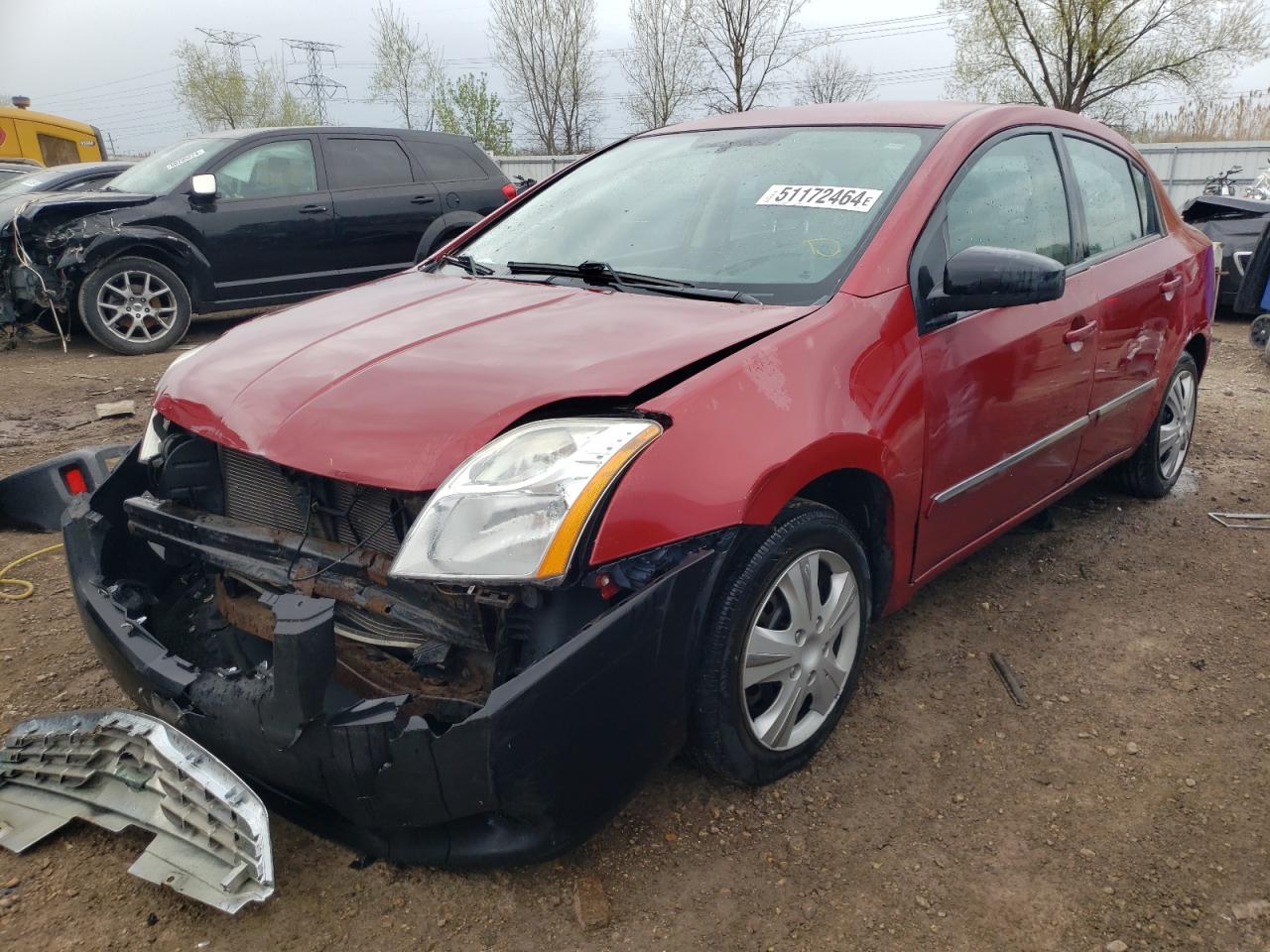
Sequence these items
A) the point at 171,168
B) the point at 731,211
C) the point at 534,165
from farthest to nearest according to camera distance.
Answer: the point at 534,165
the point at 171,168
the point at 731,211

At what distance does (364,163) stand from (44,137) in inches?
421

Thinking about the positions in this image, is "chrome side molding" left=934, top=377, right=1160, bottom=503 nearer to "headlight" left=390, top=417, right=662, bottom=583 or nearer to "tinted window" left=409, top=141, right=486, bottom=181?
"headlight" left=390, top=417, right=662, bottom=583

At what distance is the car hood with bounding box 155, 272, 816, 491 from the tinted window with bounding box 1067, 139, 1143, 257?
1710 millimetres

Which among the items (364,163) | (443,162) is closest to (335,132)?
(364,163)

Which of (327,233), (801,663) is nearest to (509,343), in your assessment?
(801,663)

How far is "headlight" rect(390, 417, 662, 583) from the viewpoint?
5.61 ft

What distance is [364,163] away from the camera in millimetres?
8359

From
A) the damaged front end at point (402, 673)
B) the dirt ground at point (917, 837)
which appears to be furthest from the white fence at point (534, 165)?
the damaged front end at point (402, 673)

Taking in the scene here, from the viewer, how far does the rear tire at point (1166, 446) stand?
13.4 ft

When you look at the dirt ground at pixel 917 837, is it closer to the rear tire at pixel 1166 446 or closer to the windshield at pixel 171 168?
the rear tire at pixel 1166 446

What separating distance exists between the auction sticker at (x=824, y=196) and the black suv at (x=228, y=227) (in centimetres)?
484

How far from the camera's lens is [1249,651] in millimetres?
3008

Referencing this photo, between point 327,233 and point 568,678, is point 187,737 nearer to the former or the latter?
point 568,678

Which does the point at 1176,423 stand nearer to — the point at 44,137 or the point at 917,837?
the point at 917,837
